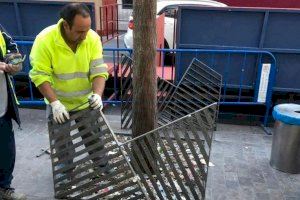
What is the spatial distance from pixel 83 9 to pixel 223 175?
2.41 m

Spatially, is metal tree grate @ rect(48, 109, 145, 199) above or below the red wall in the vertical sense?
below

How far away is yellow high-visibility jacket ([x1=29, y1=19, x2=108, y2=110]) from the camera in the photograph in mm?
2916

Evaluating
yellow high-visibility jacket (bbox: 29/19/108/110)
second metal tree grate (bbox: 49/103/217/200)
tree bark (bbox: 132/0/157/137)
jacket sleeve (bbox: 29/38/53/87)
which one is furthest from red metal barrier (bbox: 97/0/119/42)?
second metal tree grate (bbox: 49/103/217/200)

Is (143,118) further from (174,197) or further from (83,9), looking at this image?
(83,9)

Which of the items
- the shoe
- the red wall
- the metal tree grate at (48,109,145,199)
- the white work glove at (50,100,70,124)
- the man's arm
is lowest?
the shoe

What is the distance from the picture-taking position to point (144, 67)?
3312 mm

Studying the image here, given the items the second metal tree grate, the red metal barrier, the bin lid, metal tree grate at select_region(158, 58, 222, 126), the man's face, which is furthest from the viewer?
the red metal barrier

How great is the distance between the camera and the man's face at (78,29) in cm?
274

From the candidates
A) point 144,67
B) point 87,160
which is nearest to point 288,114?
point 144,67

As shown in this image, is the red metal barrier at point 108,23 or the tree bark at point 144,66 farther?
the red metal barrier at point 108,23

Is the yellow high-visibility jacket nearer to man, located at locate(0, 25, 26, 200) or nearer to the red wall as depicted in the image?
man, located at locate(0, 25, 26, 200)

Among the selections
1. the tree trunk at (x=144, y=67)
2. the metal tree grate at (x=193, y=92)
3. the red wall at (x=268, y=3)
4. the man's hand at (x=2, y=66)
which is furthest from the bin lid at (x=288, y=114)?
the red wall at (x=268, y=3)

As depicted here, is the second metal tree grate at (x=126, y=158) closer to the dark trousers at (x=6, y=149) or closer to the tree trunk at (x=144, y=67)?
the tree trunk at (x=144, y=67)

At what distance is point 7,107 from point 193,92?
3.05m
